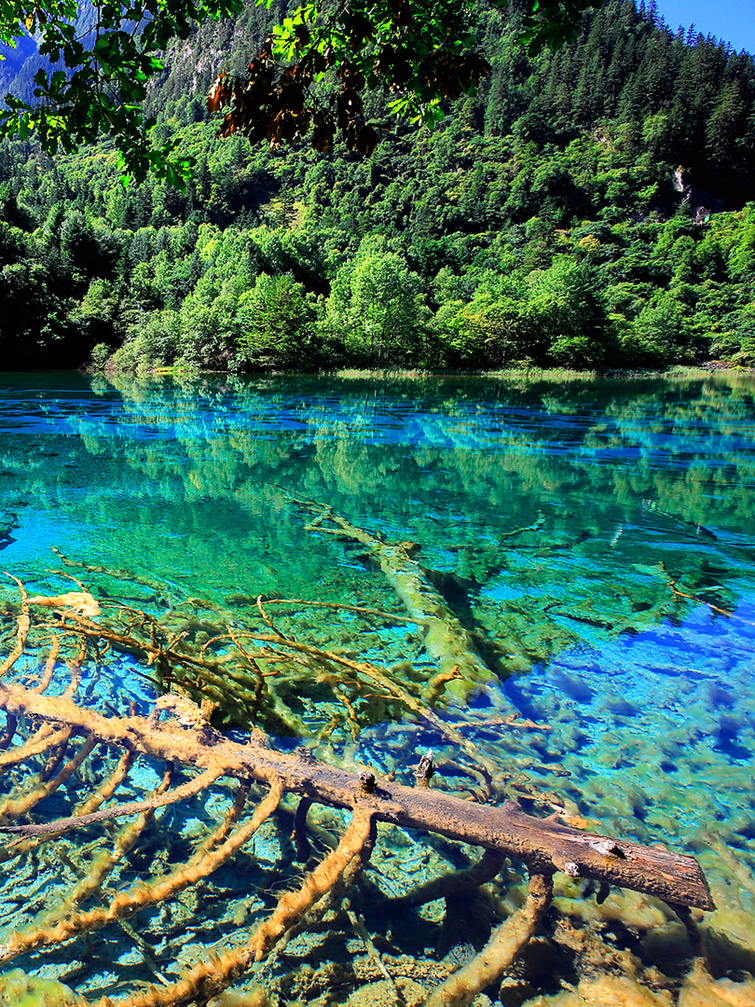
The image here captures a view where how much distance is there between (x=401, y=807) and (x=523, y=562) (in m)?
4.44

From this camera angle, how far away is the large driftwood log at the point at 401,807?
1.94 m

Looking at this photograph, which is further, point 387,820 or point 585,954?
point 387,820

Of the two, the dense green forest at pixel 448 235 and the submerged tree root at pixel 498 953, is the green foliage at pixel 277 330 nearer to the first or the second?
the dense green forest at pixel 448 235

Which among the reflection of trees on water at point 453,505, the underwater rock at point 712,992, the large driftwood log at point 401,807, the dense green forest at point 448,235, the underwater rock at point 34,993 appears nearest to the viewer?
the underwater rock at point 34,993

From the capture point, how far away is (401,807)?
2189mm

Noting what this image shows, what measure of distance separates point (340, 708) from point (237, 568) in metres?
2.68

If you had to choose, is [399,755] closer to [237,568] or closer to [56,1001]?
[56,1001]

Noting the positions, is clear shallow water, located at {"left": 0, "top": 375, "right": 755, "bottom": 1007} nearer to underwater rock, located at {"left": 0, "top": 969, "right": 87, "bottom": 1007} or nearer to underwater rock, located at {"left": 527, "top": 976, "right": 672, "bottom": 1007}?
underwater rock, located at {"left": 527, "top": 976, "right": 672, "bottom": 1007}

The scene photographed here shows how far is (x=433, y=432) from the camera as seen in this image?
17469mm

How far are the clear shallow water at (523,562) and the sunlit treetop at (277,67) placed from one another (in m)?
3.49

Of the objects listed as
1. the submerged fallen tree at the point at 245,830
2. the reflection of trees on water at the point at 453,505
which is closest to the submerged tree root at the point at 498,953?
the submerged fallen tree at the point at 245,830

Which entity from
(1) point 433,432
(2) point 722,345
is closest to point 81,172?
(2) point 722,345

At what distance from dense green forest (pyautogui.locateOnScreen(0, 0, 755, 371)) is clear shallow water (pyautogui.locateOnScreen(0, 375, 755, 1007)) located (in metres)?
4.74

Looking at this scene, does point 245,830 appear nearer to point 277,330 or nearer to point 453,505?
point 453,505
